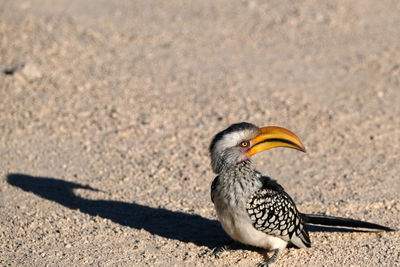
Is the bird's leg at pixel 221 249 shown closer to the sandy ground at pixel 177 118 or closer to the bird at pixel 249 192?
the sandy ground at pixel 177 118

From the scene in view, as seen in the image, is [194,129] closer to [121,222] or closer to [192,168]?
[192,168]

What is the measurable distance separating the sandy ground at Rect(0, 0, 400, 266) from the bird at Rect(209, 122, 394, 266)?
1.28 feet

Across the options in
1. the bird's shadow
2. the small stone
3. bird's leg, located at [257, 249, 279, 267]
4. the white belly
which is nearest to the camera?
the white belly

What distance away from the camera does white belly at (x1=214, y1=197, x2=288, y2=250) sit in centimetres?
496

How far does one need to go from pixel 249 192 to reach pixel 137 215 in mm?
1517

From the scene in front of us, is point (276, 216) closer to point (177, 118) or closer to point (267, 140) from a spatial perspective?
point (267, 140)

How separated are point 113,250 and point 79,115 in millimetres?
3014

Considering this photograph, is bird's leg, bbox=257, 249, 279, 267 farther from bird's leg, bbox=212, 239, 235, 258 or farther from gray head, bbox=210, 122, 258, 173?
gray head, bbox=210, 122, 258, 173

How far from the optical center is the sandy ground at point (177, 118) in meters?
5.63

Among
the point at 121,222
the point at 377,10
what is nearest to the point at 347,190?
the point at 121,222

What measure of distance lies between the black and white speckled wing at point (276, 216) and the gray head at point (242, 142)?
13.4 inches

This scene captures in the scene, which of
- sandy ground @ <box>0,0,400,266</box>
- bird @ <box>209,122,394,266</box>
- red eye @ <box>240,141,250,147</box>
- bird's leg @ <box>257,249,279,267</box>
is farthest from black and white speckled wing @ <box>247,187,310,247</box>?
red eye @ <box>240,141,250,147</box>

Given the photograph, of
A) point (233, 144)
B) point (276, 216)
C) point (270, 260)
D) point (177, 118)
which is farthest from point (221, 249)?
point (177, 118)

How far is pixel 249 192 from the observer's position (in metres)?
5.00
